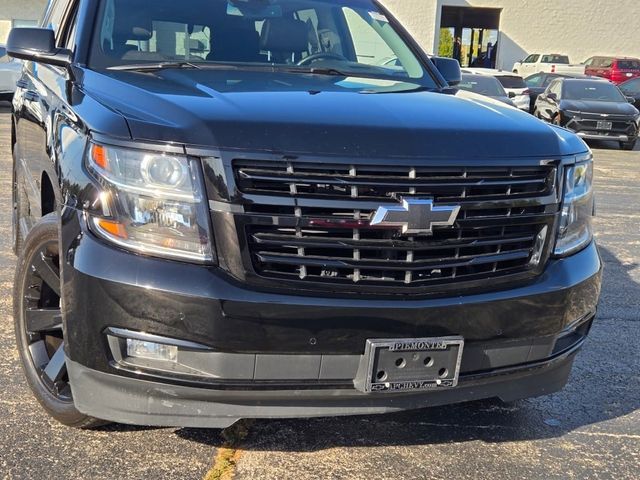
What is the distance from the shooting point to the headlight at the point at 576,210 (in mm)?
2980

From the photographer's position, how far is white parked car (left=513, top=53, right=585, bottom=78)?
113 feet

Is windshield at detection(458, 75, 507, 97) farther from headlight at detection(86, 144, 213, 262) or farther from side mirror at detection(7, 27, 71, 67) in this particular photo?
headlight at detection(86, 144, 213, 262)

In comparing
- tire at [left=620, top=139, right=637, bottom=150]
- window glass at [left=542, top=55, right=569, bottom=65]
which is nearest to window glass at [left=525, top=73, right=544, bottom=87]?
tire at [left=620, top=139, right=637, bottom=150]

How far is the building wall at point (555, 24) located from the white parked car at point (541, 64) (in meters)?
1.30

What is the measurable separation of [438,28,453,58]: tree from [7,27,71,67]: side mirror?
3848 cm

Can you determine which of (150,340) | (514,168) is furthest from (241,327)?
(514,168)

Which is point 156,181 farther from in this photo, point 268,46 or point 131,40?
point 268,46

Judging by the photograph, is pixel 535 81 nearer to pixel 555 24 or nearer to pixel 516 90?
pixel 516 90

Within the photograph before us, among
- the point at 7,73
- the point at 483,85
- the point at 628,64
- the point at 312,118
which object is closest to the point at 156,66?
the point at 312,118

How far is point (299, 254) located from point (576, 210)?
1.23m

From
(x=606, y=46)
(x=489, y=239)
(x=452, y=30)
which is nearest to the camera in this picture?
(x=489, y=239)

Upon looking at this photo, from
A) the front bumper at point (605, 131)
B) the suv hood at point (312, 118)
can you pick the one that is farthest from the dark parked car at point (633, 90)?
the suv hood at point (312, 118)

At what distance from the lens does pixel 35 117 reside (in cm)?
386

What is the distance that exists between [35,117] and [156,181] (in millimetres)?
1707
